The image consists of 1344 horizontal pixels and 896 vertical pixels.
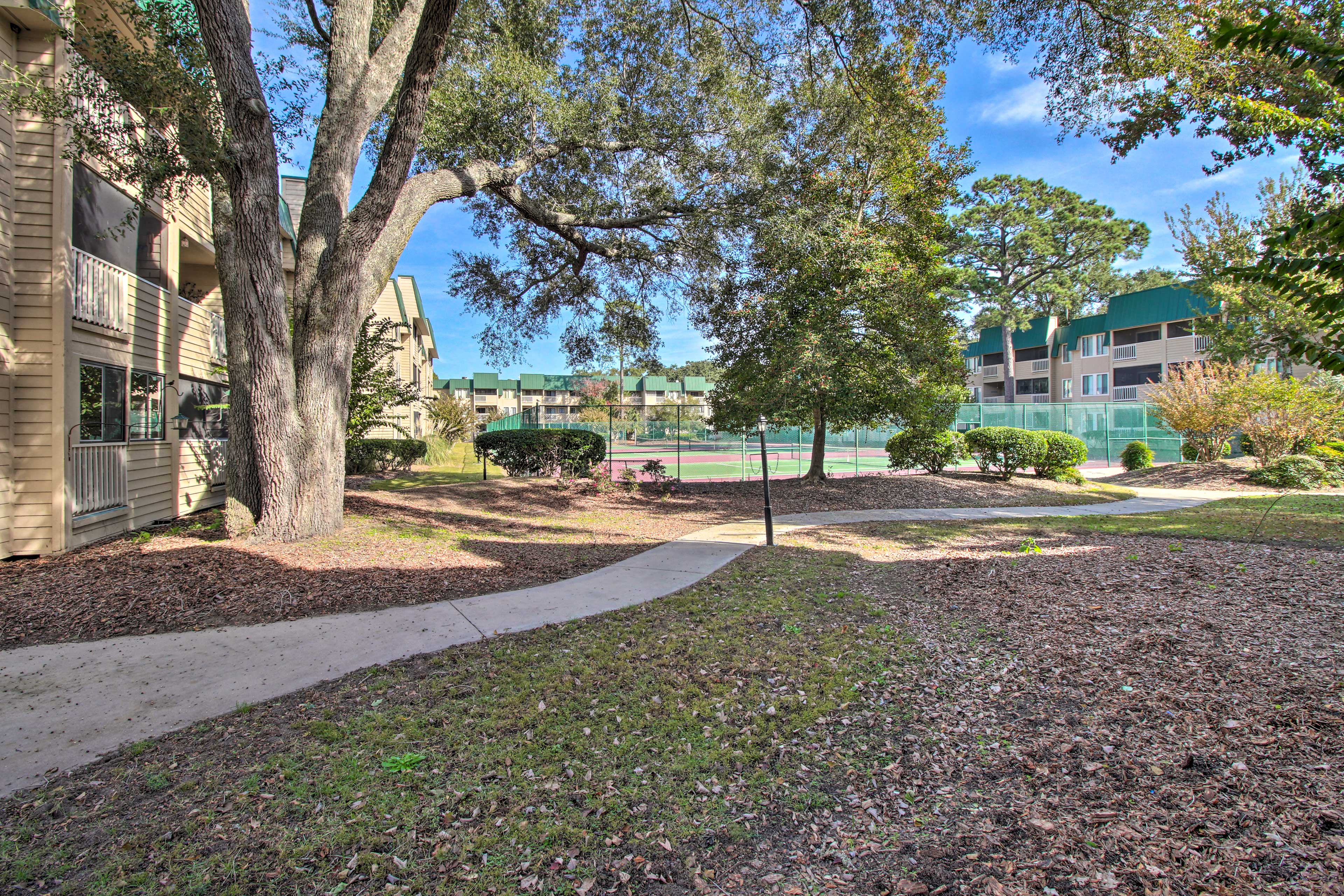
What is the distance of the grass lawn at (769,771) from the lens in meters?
2.21

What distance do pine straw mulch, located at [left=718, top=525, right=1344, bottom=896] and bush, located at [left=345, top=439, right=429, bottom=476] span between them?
1504 centimetres

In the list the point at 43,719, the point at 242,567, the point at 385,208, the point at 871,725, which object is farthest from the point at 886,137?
the point at 43,719

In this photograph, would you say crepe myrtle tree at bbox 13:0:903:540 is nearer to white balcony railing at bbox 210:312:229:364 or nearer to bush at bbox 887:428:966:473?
white balcony railing at bbox 210:312:229:364

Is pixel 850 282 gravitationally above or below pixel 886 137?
below

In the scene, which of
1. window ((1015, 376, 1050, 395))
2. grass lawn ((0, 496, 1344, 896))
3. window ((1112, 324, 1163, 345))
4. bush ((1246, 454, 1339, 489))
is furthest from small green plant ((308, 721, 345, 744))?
window ((1015, 376, 1050, 395))

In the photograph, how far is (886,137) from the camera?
35.1 ft

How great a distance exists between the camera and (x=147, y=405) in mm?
9719

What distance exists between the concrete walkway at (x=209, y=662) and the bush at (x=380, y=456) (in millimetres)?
11437

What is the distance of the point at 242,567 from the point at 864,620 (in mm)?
6000

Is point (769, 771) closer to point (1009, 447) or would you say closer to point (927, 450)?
point (927, 450)

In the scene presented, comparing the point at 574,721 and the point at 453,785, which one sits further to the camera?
the point at 574,721

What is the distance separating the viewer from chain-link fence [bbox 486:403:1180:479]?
64.3ft

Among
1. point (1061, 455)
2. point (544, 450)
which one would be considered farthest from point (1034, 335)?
point (544, 450)

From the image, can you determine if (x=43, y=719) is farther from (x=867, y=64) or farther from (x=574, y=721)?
(x=867, y=64)
